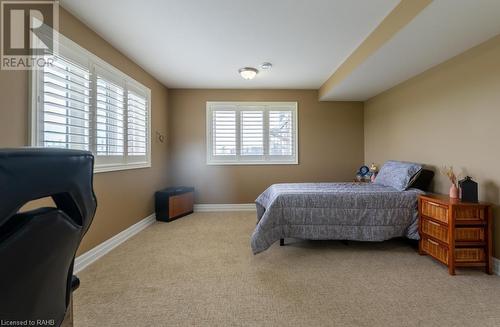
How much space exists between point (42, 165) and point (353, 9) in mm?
2624

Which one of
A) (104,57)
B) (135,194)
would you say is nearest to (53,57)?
(104,57)

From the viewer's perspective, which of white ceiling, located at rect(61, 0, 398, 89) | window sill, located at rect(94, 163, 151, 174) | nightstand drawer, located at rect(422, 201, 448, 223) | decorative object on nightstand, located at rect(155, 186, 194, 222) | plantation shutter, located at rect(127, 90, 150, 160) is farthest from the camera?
decorative object on nightstand, located at rect(155, 186, 194, 222)

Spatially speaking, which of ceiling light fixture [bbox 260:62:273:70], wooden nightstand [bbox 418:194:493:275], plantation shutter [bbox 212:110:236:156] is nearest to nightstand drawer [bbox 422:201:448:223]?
wooden nightstand [bbox 418:194:493:275]

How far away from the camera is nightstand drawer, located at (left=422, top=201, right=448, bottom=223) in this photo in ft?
7.45

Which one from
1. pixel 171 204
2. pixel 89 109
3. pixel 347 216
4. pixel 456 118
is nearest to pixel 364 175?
pixel 456 118

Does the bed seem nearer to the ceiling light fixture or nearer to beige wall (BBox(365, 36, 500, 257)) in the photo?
beige wall (BBox(365, 36, 500, 257))

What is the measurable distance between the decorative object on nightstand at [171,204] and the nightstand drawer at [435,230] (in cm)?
355

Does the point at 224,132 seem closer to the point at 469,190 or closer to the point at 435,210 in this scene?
the point at 435,210

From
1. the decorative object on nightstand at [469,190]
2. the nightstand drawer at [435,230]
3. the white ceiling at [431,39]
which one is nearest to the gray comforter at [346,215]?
the nightstand drawer at [435,230]

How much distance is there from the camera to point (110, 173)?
2803 millimetres

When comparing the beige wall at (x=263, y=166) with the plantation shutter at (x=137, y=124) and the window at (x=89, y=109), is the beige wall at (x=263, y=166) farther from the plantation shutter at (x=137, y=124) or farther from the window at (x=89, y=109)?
the window at (x=89, y=109)

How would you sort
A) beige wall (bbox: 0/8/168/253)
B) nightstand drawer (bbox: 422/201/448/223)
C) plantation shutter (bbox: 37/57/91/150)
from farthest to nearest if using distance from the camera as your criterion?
nightstand drawer (bbox: 422/201/448/223) → plantation shutter (bbox: 37/57/91/150) → beige wall (bbox: 0/8/168/253)

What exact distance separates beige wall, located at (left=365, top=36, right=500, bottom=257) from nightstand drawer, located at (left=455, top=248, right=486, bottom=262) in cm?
18

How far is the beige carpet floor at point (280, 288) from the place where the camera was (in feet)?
5.38
